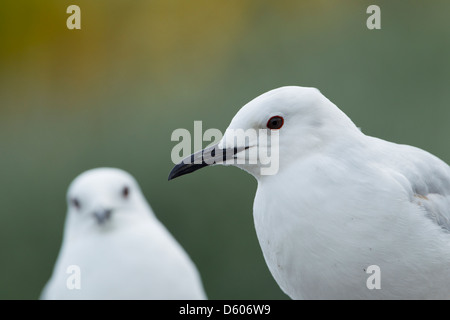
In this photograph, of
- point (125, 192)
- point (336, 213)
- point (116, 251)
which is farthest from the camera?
point (125, 192)

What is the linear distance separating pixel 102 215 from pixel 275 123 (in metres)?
1.39

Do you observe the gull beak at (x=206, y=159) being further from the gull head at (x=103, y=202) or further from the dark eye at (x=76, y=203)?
the dark eye at (x=76, y=203)

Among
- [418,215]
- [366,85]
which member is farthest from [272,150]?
[366,85]

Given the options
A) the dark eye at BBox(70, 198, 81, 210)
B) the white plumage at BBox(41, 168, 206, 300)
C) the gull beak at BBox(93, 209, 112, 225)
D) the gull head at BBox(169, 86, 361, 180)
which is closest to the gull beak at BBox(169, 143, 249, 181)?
the gull head at BBox(169, 86, 361, 180)

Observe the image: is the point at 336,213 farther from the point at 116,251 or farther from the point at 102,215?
the point at 102,215

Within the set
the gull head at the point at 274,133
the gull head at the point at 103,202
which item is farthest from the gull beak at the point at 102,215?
the gull head at the point at 274,133

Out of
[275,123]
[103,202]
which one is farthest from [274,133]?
[103,202]

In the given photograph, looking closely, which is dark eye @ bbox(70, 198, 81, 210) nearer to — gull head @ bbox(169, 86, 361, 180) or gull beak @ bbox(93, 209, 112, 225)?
gull beak @ bbox(93, 209, 112, 225)

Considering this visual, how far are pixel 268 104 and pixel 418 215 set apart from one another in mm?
317

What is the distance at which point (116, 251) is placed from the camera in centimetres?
243

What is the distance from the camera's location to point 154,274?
91.4 inches

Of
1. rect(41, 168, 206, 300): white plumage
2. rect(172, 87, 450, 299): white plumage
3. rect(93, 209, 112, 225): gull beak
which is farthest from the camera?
rect(93, 209, 112, 225): gull beak

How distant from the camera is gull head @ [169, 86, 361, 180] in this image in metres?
1.24

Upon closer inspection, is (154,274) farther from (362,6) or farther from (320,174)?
(362,6)
